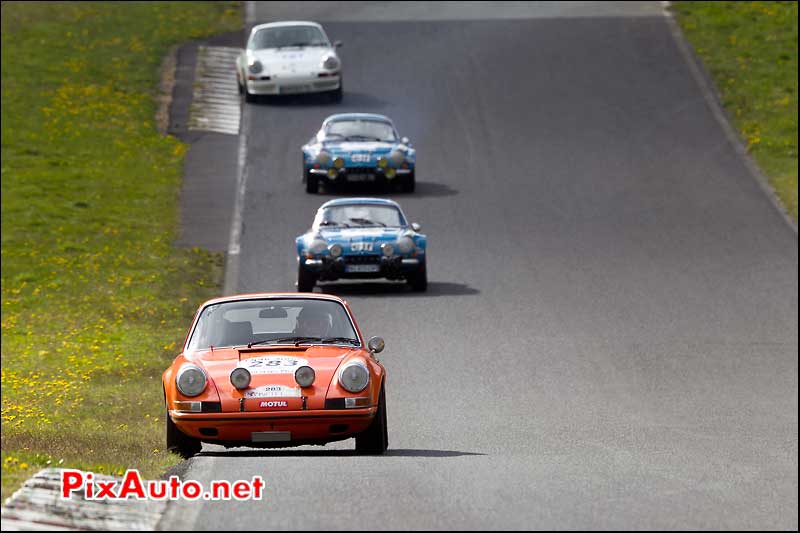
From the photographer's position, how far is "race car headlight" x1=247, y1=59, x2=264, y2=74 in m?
37.2

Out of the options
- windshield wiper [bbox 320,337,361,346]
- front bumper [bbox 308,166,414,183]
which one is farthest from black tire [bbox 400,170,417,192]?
windshield wiper [bbox 320,337,361,346]

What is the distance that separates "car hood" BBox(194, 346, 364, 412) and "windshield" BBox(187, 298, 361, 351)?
0.29 m

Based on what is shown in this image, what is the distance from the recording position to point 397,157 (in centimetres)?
3106

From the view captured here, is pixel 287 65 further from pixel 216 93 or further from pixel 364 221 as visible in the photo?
pixel 364 221

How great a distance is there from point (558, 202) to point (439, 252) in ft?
16.2

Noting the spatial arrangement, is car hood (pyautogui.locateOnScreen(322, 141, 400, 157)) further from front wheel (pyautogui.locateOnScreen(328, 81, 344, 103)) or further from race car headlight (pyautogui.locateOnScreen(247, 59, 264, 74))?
front wheel (pyautogui.locateOnScreen(328, 81, 344, 103))

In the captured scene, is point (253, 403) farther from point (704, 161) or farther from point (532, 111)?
point (532, 111)

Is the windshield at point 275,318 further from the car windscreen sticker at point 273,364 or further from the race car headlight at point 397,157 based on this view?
the race car headlight at point 397,157

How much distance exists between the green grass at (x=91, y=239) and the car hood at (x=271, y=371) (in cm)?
71

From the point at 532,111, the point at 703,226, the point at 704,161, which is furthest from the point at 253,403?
the point at 532,111

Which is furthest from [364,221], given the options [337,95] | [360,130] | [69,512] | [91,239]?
[69,512]

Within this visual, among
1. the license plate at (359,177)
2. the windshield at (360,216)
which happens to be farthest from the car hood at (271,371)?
the license plate at (359,177)

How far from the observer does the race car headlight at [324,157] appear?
101ft

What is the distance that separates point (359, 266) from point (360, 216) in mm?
1291
